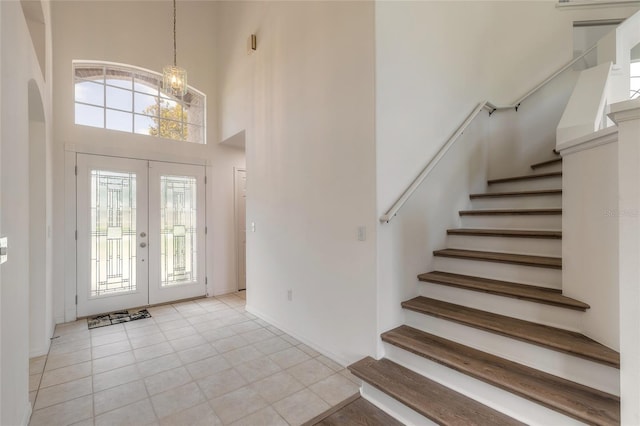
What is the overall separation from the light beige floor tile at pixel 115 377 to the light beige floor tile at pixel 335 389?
5.18 ft

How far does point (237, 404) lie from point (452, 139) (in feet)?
9.79

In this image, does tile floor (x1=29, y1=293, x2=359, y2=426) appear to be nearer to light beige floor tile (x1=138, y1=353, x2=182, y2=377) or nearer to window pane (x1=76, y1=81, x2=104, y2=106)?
light beige floor tile (x1=138, y1=353, x2=182, y2=377)

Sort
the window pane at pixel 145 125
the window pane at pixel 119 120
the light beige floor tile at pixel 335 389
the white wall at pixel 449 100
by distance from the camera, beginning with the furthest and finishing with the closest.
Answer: the window pane at pixel 145 125
the window pane at pixel 119 120
the white wall at pixel 449 100
the light beige floor tile at pixel 335 389

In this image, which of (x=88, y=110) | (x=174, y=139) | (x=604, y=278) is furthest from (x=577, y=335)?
(x=88, y=110)

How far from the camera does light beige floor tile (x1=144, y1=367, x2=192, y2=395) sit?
232 centimetres

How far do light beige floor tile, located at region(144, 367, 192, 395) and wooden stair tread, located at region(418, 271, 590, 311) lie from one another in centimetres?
228

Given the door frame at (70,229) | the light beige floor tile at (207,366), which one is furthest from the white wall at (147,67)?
the light beige floor tile at (207,366)

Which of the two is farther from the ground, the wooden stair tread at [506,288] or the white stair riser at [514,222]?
the white stair riser at [514,222]

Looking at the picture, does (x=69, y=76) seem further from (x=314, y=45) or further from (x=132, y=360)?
(x=132, y=360)

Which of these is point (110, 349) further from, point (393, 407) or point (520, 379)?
point (520, 379)

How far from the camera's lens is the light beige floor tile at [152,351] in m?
2.83

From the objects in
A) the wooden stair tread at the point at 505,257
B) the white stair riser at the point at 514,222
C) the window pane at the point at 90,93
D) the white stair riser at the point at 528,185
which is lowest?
the wooden stair tread at the point at 505,257

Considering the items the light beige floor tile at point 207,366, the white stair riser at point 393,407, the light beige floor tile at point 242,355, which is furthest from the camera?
the light beige floor tile at point 242,355

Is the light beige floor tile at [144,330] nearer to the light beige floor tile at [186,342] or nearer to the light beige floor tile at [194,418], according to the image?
the light beige floor tile at [186,342]
